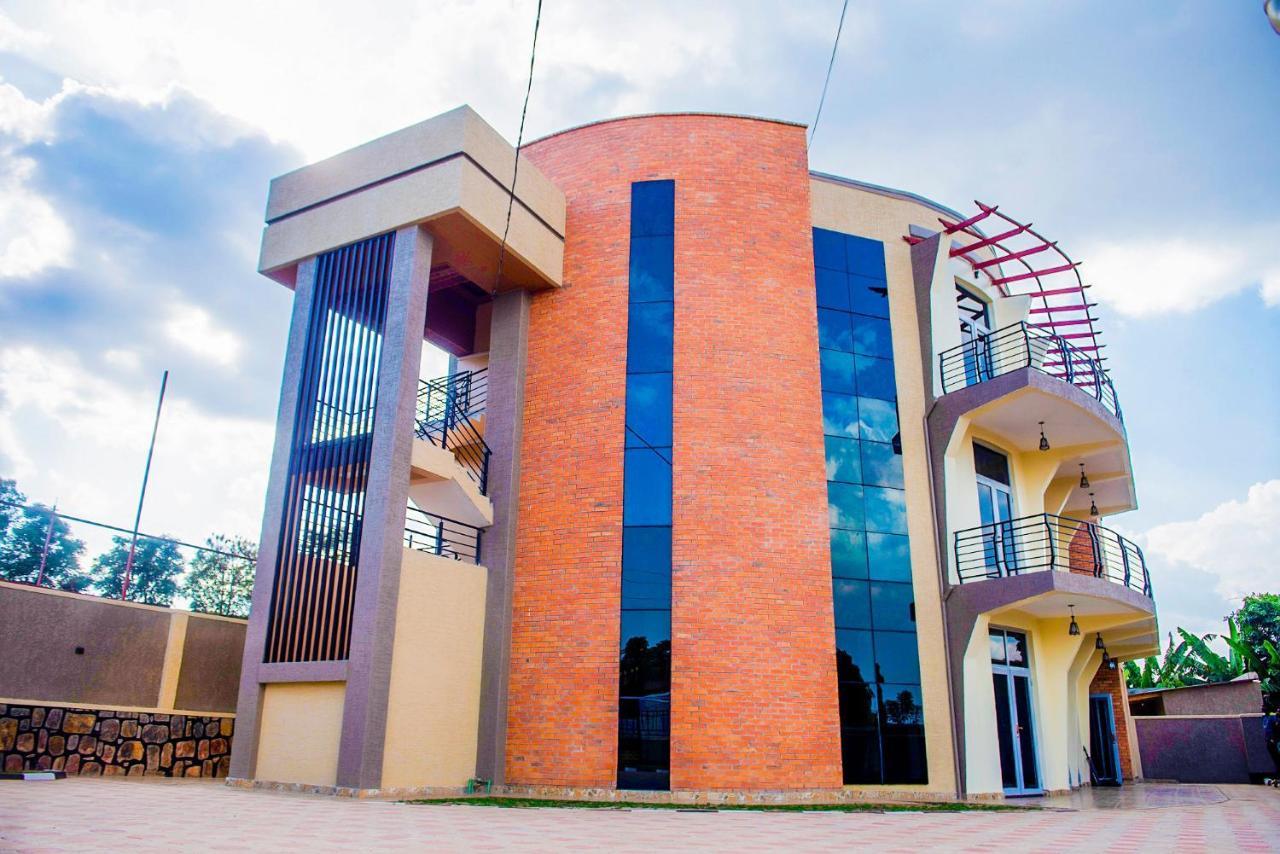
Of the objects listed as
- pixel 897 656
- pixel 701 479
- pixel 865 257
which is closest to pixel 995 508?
pixel 897 656

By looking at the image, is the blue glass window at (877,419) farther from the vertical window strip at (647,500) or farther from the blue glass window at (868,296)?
the vertical window strip at (647,500)

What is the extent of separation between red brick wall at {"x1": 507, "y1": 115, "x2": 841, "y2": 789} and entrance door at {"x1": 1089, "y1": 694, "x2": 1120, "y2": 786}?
9485 mm

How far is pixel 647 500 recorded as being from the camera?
1326 cm

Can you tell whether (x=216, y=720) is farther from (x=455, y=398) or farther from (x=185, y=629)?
(x=455, y=398)

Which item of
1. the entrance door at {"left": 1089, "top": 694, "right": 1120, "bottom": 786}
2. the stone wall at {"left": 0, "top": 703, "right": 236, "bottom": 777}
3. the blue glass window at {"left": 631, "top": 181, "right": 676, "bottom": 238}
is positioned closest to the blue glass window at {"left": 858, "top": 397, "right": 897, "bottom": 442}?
the blue glass window at {"left": 631, "top": 181, "right": 676, "bottom": 238}

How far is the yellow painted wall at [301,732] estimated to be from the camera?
451 inches

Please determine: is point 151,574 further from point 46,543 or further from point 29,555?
point 46,543

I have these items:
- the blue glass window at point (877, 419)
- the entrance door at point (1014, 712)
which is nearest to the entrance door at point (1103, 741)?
the entrance door at point (1014, 712)

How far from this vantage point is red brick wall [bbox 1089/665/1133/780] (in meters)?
19.7

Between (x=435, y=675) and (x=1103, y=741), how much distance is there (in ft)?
48.2

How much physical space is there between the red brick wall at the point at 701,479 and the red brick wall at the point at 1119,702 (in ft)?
34.2

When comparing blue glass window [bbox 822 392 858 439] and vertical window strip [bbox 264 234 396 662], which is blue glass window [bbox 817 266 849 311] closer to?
blue glass window [bbox 822 392 858 439]

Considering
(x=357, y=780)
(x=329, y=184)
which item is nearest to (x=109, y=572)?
(x=329, y=184)

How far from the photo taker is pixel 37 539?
1766cm
